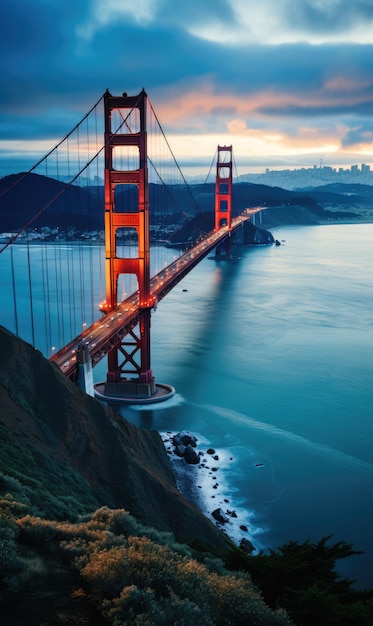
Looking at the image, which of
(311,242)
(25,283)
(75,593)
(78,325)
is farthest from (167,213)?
(75,593)

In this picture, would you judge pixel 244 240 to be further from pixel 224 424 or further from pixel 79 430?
pixel 79 430

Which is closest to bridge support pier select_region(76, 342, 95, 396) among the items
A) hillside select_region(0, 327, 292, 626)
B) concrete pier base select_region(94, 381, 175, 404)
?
hillside select_region(0, 327, 292, 626)

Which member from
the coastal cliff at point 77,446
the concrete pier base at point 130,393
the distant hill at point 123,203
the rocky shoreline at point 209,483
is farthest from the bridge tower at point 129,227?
the distant hill at point 123,203

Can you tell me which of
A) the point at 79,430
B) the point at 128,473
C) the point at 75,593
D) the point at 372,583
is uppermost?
the point at 75,593

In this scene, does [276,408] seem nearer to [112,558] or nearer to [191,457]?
[191,457]

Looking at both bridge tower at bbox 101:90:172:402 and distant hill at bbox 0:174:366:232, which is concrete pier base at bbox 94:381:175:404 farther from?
distant hill at bbox 0:174:366:232

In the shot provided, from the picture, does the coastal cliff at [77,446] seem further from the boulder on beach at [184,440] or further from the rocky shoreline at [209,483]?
the boulder on beach at [184,440]
